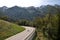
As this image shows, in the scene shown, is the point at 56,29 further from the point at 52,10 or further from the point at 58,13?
the point at 52,10

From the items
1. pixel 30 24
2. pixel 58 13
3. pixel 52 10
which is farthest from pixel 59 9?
pixel 30 24

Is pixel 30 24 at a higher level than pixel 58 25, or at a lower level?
lower

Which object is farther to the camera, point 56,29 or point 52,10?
point 52,10

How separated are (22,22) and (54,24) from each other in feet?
225

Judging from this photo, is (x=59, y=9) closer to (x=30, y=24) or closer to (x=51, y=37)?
(x=51, y=37)

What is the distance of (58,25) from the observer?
2531 centimetres

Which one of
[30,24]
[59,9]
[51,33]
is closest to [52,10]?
[59,9]

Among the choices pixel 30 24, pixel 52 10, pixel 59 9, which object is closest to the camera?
pixel 59 9

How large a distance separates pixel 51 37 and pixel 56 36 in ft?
3.62

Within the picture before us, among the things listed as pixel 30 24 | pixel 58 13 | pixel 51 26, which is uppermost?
pixel 58 13

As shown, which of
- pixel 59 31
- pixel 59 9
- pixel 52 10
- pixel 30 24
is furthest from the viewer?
pixel 30 24

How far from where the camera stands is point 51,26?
1057 inches

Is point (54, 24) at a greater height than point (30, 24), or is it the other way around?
point (54, 24)

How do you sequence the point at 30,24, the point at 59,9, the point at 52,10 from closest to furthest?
the point at 59,9 < the point at 52,10 < the point at 30,24
